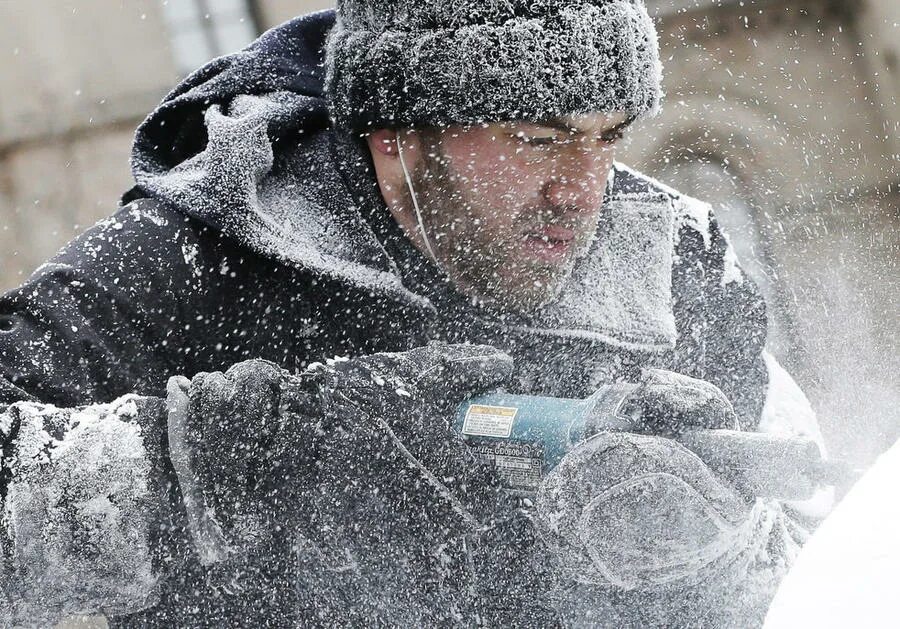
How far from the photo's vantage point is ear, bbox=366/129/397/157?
193cm

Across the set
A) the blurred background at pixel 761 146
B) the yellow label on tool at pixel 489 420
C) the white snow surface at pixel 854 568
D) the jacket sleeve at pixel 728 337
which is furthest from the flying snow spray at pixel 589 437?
the blurred background at pixel 761 146

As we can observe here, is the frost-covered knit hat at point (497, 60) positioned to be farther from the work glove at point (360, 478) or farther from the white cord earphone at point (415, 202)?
the work glove at point (360, 478)

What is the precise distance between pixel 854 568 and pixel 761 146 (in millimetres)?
5920

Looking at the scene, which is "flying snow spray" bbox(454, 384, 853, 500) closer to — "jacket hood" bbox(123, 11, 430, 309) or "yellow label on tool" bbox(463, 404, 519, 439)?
"yellow label on tool" bbox(463, 404, 519, 439)

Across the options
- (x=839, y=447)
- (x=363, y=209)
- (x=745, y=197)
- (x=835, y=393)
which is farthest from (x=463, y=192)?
(x=745, y=197)

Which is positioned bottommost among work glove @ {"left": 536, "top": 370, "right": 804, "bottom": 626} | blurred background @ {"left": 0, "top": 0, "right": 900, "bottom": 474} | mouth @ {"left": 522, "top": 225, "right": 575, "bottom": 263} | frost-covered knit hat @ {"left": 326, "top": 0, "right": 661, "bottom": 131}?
blurred background @ {"left": 0, "top": 0, "right": 900, "bottom": 474}

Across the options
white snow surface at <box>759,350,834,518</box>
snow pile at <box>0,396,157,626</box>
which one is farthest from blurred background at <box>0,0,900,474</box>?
snow pile at <box>0,396,157,626</box>

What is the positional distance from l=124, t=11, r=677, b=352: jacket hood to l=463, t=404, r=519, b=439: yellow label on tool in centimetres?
35

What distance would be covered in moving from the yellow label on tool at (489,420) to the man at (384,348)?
0.03 meters

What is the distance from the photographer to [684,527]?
1.40 m

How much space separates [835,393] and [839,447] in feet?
5.80

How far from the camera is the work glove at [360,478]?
1442 mm

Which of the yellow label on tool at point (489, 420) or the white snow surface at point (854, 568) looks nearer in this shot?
the white snow surface at point (854, 568)

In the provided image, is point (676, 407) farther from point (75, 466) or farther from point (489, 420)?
point (75, 466)
